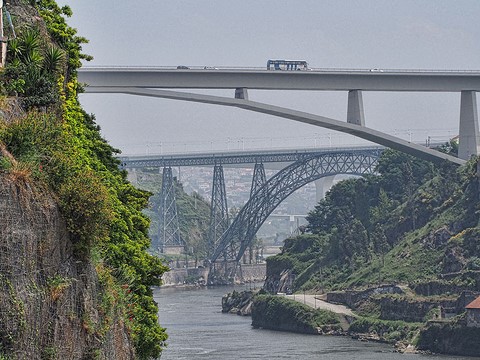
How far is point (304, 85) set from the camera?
292ft

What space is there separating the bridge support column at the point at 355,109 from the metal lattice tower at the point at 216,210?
87140 millimetres

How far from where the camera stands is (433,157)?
99.1m

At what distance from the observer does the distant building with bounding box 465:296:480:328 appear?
82.3m

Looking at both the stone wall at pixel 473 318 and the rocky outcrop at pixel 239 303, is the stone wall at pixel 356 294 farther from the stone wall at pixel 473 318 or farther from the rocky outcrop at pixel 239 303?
the stone wall at pixel 473 318

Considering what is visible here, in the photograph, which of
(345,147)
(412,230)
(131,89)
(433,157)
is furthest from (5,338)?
(345,147)

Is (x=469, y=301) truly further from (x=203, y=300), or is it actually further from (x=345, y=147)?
(x=345, y=147)

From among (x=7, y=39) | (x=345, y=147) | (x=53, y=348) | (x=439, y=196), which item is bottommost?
(x=53, y=348)

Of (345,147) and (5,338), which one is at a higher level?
(345,147)

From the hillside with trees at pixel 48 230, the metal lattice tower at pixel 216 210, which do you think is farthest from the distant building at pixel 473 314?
the metal lattice tower at pixel 216 210

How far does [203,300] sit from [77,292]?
116725 mm

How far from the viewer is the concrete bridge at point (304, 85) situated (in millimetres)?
79625

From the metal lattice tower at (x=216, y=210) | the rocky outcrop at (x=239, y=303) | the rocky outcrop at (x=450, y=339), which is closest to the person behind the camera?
the rocky outcrop at (x=450, y=339)

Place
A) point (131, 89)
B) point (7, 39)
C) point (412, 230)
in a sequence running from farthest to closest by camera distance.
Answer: point (412, 230) → point (131, 89) → point (7, 39)

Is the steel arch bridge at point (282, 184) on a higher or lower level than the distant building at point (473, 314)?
higher
